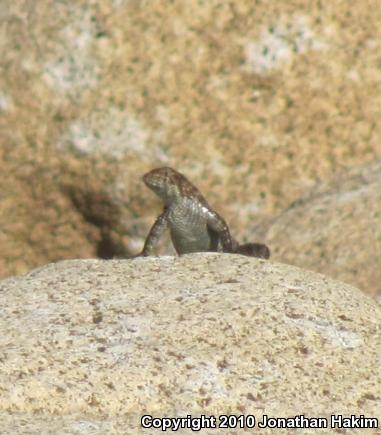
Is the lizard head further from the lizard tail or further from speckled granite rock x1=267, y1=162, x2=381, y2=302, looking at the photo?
the lizard tail

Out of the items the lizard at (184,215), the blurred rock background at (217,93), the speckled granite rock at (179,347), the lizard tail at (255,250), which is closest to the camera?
the speckled granite rock at (179,347)

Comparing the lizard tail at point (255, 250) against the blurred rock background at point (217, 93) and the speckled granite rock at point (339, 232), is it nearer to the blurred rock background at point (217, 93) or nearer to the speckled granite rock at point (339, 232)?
the speckled granite rock at point (339, 232)

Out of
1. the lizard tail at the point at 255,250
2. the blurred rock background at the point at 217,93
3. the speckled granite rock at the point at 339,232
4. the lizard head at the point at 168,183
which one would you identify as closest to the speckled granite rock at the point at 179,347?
the speckled granite rock at the point at 339,232

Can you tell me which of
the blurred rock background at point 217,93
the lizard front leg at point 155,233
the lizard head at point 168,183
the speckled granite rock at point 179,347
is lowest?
the speckled granite rock at point 179,347

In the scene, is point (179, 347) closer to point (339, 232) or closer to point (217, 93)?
point (339, 232)

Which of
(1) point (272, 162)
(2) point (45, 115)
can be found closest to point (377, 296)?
(1) point (272, 162)

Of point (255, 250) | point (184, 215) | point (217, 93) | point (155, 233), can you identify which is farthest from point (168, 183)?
point (255, 250)
